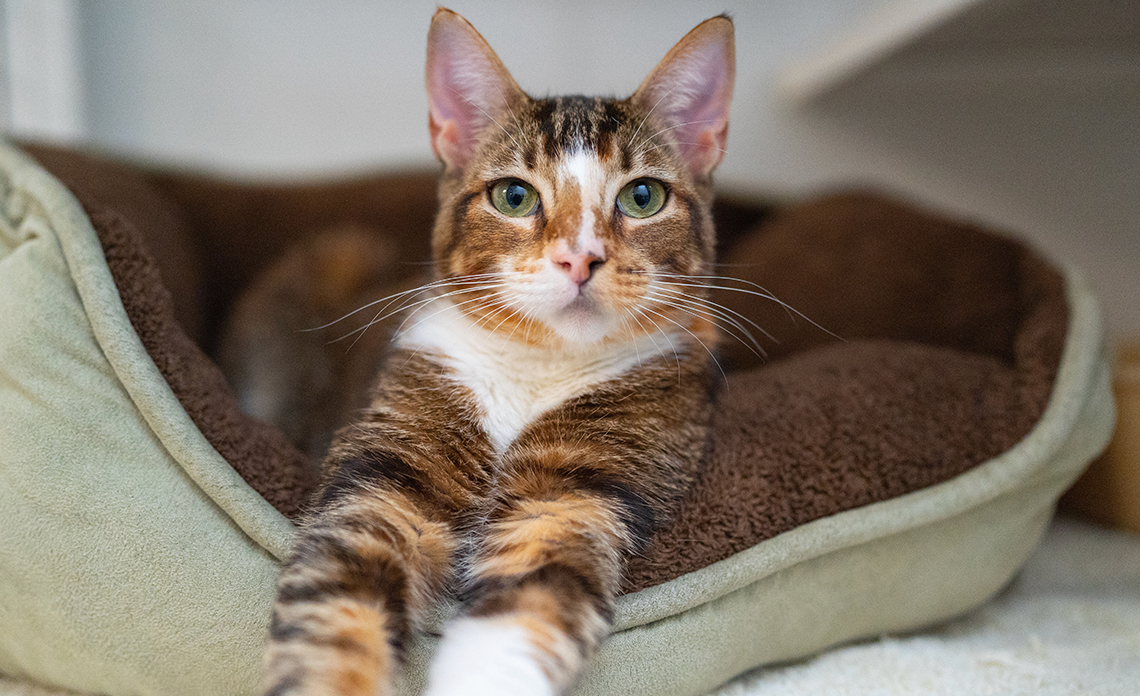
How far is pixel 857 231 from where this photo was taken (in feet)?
6.04

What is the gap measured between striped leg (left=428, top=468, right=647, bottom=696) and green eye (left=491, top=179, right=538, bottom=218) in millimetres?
386

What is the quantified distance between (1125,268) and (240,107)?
122 inches

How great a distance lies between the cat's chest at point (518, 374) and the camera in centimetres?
109

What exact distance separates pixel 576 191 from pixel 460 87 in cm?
32

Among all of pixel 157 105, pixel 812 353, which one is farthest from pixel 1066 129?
pixel 157 105

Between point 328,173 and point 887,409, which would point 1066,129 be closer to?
point 887,409

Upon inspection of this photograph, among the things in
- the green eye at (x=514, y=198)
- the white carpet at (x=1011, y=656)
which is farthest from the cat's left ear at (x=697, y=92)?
the white carpet at (x=1011, y=656)

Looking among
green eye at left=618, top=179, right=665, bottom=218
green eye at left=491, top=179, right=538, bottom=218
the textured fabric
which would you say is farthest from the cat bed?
green eye at left=491, top=179, right=538, bottom=218

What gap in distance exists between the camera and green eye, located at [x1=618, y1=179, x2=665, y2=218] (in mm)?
1066

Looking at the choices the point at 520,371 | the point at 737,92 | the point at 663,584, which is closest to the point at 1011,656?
the point at 663,584

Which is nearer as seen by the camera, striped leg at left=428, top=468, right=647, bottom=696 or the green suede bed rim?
striped leg at left=428, top=468, right=647, bottom=696

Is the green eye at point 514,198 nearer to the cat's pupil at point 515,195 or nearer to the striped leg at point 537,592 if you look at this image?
the cat's pupil at point 515,195

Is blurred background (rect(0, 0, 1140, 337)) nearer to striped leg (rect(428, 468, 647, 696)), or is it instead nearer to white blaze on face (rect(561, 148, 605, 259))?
white blaze on face (rect(561, 148, 605, 259))

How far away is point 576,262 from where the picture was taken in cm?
92
